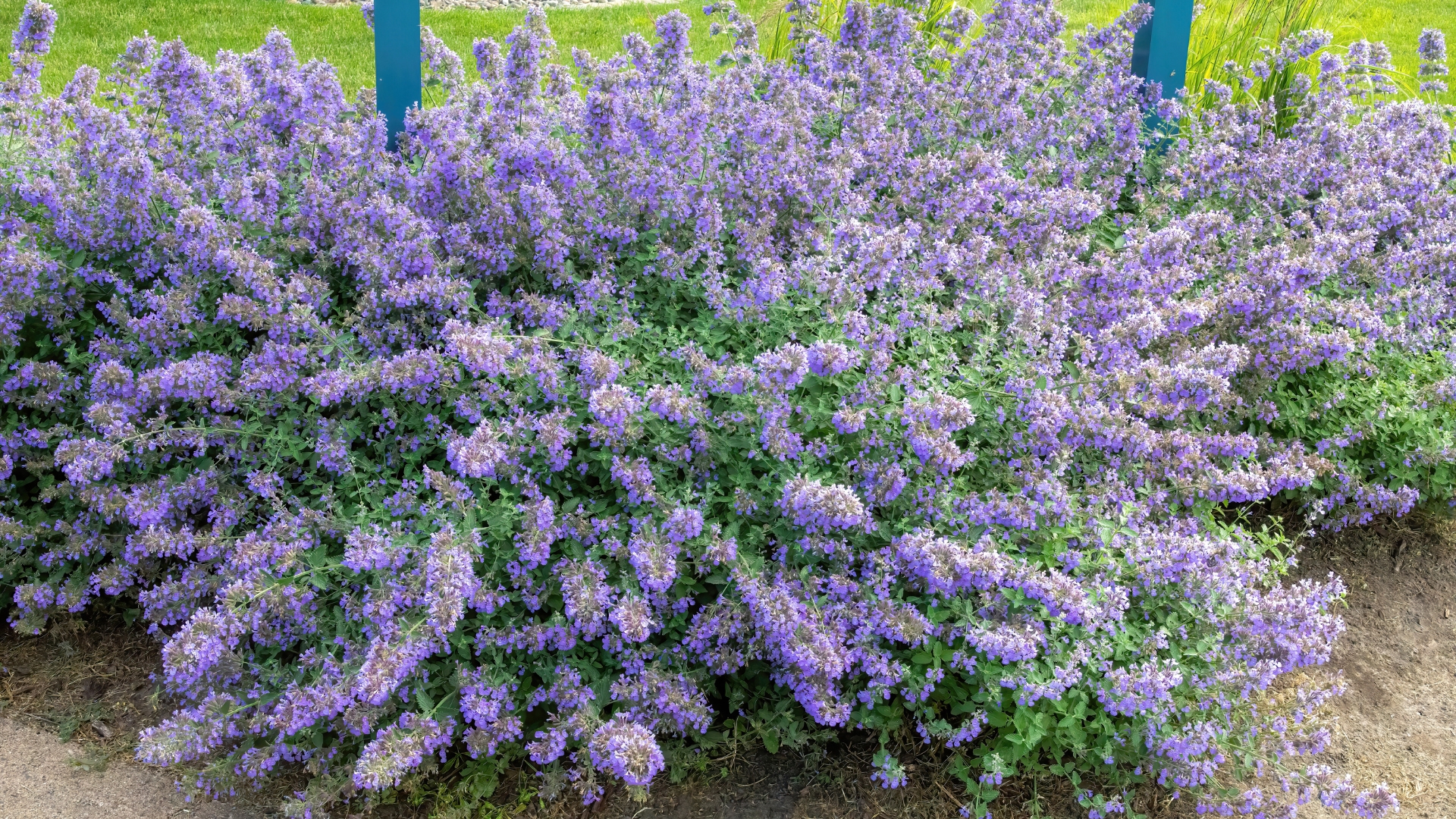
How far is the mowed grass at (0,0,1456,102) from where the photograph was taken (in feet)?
30.2

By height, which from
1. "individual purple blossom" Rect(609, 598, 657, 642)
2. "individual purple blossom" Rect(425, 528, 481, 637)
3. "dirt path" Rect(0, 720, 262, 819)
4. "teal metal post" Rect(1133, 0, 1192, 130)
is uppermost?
"teal metal post" Rect(1133, 0, 1192, 130)

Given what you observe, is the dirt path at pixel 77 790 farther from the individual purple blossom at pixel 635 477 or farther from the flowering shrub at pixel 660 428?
the individual purple blossom at pixel 635 477

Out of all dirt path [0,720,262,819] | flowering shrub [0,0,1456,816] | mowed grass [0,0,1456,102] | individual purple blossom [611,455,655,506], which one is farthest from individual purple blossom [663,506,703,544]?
mowed grass [0,0,1456,102]

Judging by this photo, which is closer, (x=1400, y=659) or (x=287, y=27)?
(x=1400, y=659)

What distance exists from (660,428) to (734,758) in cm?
96

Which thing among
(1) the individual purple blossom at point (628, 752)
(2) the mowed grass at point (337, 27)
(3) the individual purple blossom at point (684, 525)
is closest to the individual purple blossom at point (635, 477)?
(3) the individual purple blossom at point (684, 525)

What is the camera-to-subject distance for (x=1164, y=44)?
5992 mm

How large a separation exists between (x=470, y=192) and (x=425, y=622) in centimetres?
170

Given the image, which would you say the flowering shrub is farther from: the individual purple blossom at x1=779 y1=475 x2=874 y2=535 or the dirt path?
the dirt path

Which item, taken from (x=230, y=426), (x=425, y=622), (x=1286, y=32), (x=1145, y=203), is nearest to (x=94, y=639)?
(x=230, y=426)

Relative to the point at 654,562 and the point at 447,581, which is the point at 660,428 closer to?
the point at 654,562

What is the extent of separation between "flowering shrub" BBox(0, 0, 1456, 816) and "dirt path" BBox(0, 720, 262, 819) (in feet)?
0.65

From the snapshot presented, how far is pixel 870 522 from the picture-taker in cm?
299

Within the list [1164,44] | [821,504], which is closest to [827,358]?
[821,504]
